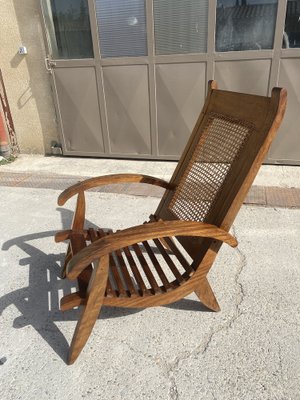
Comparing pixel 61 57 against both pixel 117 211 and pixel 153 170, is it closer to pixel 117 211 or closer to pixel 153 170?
pixel 153 170

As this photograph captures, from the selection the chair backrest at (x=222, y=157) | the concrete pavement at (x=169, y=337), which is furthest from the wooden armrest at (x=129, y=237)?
the concrete pavement at (x=169, y=337)

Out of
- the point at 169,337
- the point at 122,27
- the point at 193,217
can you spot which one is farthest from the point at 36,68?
the point at 169,337

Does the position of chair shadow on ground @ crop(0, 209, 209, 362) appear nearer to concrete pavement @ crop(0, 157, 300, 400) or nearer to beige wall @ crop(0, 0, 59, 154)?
concrete pavement @ crop(0, 157, 300, 400)

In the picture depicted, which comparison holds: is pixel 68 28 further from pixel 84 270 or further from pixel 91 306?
pixel 91 306

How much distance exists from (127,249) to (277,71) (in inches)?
109

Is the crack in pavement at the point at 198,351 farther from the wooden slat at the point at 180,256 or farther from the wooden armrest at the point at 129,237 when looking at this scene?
the wooden armrest at the point at 129,237

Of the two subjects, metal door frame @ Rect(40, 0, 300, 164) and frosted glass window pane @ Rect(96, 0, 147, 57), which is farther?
frosted glass window pane @ Rect(96, 0, 147, 57)

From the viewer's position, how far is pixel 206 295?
6.09ft

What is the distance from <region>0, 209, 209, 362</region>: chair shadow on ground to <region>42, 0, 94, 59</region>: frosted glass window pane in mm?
2711

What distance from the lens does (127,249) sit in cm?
202

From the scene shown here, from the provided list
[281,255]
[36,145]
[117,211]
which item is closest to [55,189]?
[117,211]

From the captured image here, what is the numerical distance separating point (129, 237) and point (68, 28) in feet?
11.6

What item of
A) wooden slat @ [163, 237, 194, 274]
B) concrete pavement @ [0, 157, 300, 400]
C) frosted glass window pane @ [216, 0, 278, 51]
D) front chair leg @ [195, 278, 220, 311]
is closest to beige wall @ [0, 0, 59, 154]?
frosted glass window pane @ [216, 0, 278, 51]

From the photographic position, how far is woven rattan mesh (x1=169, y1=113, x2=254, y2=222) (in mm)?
1842
